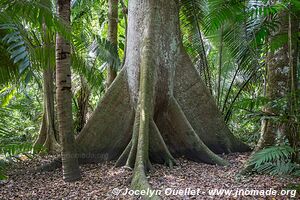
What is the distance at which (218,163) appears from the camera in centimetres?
485

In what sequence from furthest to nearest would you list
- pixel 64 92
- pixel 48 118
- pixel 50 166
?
pixel 48 118
pixel 50 166
pixel 64 92

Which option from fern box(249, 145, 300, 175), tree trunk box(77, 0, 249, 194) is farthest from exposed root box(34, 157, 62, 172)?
fern box(249, 145, 300, 175)

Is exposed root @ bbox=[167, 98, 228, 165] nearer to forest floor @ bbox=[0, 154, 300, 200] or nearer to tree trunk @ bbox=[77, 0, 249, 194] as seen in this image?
tree trunk @ bbox=[77, 0, 249, 194]

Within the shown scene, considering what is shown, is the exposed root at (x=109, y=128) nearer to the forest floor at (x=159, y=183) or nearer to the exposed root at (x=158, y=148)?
the forest floor at (x=159, y=183)

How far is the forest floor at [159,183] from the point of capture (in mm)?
3417

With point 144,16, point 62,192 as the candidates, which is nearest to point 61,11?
point 144,16

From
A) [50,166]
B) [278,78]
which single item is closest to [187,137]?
[278,78]

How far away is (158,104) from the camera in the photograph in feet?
17.6

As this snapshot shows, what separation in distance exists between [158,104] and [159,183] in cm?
168

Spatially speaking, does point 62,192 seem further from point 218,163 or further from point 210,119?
point 210,119

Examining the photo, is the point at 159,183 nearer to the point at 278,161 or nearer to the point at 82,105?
the point at 278,161

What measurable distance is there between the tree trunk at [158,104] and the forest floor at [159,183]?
0.29 m

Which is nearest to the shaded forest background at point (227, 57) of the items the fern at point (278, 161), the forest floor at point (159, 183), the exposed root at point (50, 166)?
the fern at point (278, 161)

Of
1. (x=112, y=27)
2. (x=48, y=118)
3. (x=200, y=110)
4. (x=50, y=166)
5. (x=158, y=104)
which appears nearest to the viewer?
(x=50, y=166)
